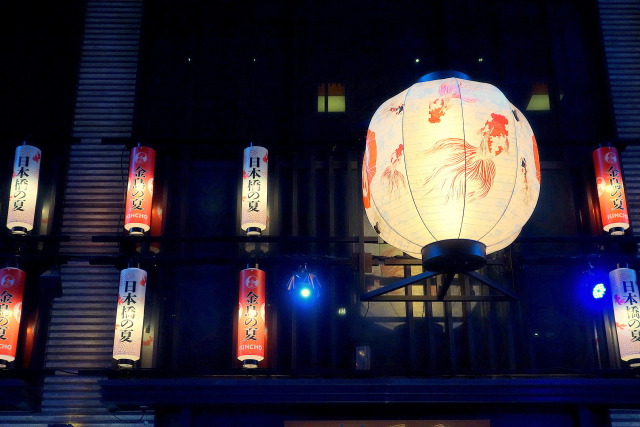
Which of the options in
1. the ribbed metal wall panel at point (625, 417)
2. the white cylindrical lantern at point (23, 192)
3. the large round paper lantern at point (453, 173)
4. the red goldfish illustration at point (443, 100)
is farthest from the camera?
the white cylindrical lantern at point (23, 192)

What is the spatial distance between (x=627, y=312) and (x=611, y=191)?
6.02 ft

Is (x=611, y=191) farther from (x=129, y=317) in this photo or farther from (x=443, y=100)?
(x=129, y=317)

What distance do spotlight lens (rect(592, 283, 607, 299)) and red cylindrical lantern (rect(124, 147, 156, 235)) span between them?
21.7ft

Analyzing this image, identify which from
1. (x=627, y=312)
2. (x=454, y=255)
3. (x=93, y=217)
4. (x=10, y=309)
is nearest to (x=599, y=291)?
(x=627, y=312)

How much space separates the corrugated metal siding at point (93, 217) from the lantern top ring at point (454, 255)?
21.6ft

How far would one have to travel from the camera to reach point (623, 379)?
870cm

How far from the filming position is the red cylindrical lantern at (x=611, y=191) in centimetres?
1010

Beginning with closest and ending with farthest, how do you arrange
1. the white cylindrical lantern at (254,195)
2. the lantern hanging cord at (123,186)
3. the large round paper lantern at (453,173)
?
the large round paper lantern at (453,173) → the white cylindrical lantern at (254,195) → the lantern hanging cord at (123,186)

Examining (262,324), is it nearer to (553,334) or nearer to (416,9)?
(553,334)

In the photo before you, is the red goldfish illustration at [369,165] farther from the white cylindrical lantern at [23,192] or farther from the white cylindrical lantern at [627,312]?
the white cylindrical lantern at [23,192]

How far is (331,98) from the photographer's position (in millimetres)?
11781

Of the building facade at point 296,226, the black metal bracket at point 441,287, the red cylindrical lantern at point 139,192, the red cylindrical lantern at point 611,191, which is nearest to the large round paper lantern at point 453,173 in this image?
the black metal bracket at point 441,287

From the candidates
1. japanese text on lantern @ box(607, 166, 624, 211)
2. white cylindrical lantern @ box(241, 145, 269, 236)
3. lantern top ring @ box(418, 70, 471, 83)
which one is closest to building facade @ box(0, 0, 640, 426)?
white cylindrical lantern @ box(241, 145, 269, 236)

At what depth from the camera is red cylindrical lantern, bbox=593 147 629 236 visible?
1010cm
